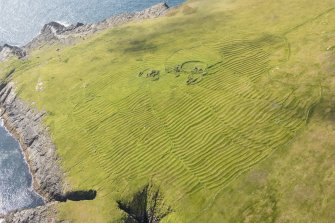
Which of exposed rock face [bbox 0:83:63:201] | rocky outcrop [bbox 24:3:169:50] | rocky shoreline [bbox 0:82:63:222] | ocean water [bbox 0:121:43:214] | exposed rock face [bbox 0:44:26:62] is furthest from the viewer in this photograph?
rocky outcrop [bbox 24:3:169:50]

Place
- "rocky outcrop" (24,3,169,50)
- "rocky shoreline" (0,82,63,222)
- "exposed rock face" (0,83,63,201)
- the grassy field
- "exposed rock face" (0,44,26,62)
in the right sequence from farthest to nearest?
1. "rocky outcrop" (24,3,169,50)
2. "exposed rock face" (0,44,26,62)
3. "exposed rock face" (0,83,63,201)
4. "rocky shoreline" (0,82,63,222)
5. the grassy field

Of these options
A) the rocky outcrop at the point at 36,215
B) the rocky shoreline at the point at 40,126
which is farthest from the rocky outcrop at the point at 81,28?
the rocky outcrop at the point at 36,215

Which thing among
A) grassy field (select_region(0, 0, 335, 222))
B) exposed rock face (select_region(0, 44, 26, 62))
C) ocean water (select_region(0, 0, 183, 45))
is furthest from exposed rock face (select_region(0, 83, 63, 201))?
ocean water (select_region(0, 0, 183, 45))

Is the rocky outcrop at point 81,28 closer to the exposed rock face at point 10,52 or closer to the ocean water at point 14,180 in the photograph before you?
the exposed rock face at point 10,52

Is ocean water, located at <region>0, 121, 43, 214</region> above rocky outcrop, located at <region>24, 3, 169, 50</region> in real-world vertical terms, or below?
below

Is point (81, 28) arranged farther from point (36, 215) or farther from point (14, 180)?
point (36, 215)

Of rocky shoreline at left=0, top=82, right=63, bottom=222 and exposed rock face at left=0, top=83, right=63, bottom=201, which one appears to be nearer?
rocky shoreline at left=0, top=82, right=63, bottom=222

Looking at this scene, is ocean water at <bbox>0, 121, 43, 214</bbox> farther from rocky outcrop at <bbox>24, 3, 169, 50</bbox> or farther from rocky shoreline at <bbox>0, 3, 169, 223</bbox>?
rocky outcrop at <bbox>24, 3, 169, 50</bbox>

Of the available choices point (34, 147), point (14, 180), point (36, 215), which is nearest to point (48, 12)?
point (34, 147)

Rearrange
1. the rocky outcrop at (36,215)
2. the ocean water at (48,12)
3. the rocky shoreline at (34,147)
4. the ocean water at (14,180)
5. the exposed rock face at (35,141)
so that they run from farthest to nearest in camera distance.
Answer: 1. the ocean water at (48,12)
2. the exposed rock face at (35,141)
3. the ocean water at (14,180)
4. the rocky shoreline at (34,147)
5. the rocky outcrop at (36,215)
